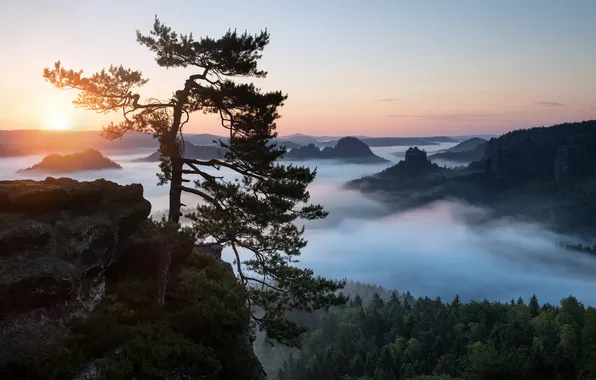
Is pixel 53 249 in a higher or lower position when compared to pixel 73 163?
lower

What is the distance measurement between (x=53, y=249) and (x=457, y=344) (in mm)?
92466

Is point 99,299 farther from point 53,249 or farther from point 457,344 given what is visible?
point 457,344

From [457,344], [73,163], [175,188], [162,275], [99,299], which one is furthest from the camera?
[457,344]

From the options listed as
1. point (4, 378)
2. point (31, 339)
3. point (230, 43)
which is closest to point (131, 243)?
point (31, 339)

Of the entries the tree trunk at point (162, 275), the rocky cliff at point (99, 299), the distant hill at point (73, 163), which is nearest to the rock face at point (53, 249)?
the rocky cliff at point (99, 299)

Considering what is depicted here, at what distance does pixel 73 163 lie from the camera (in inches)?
2287

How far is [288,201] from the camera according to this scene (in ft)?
58.6

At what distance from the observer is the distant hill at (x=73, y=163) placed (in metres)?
51.3

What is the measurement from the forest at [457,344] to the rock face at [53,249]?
213ft

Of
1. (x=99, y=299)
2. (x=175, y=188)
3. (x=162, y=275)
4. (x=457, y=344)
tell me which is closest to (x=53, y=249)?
(x=99, y=299)

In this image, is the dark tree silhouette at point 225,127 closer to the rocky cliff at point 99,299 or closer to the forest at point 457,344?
the rocky cliff at point 99,299

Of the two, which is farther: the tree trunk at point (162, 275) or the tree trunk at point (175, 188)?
the tree trunk at point (175, 188)

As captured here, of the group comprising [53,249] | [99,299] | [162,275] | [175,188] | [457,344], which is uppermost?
[175,188]

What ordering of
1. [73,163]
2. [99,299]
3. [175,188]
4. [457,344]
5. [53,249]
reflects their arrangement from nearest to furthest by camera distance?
1. [53,249]
2. [99,299]
3. [175,188]
4. [73,163]
5. [457,344]
